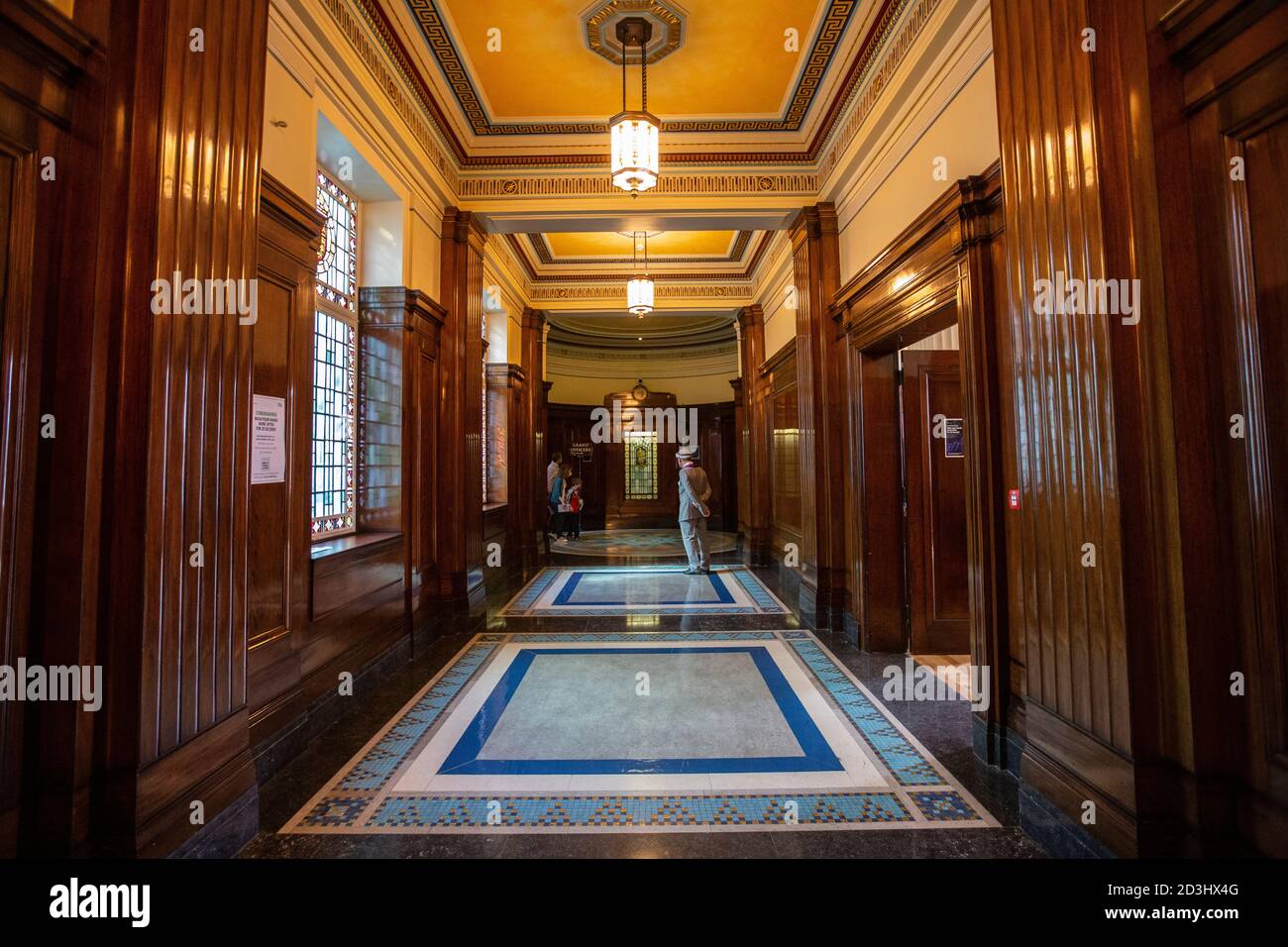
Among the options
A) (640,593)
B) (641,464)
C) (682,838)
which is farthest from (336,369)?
(641,464)

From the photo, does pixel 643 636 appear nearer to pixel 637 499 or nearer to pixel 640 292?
pixel 640 292

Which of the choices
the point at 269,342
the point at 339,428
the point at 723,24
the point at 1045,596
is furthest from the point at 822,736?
the point at 723,24

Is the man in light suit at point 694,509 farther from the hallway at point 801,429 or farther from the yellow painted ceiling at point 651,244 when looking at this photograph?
the yellow painted ceiling at point 651,244

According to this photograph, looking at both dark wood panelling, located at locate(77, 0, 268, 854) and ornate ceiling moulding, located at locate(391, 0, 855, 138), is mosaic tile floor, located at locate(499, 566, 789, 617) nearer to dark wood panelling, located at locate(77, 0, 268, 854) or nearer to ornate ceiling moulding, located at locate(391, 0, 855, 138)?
dark wood panelling, located at locate(77, 0, 268, 854)

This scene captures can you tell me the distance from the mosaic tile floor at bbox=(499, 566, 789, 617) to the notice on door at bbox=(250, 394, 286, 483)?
327 cm

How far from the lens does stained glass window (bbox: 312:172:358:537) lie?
388cm

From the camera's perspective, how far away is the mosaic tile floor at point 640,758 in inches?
90.4

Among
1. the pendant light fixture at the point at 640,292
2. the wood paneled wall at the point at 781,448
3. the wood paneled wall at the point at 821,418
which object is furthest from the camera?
the pendant light fixture at the point at 640,292

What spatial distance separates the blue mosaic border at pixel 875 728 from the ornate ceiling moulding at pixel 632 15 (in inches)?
184

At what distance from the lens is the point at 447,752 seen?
113 inches

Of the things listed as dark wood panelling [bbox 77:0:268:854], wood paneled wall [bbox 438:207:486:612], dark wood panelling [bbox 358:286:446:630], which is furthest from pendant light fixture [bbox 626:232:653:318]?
dark wood panelling [bbox 77:0:268:854]

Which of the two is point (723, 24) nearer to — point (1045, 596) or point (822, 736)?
point (1045, 596)

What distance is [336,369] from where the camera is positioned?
407cm

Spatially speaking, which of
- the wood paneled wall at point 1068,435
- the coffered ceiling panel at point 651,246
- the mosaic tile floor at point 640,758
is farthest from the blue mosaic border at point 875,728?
the coffered ceiling panel at point 651,246
